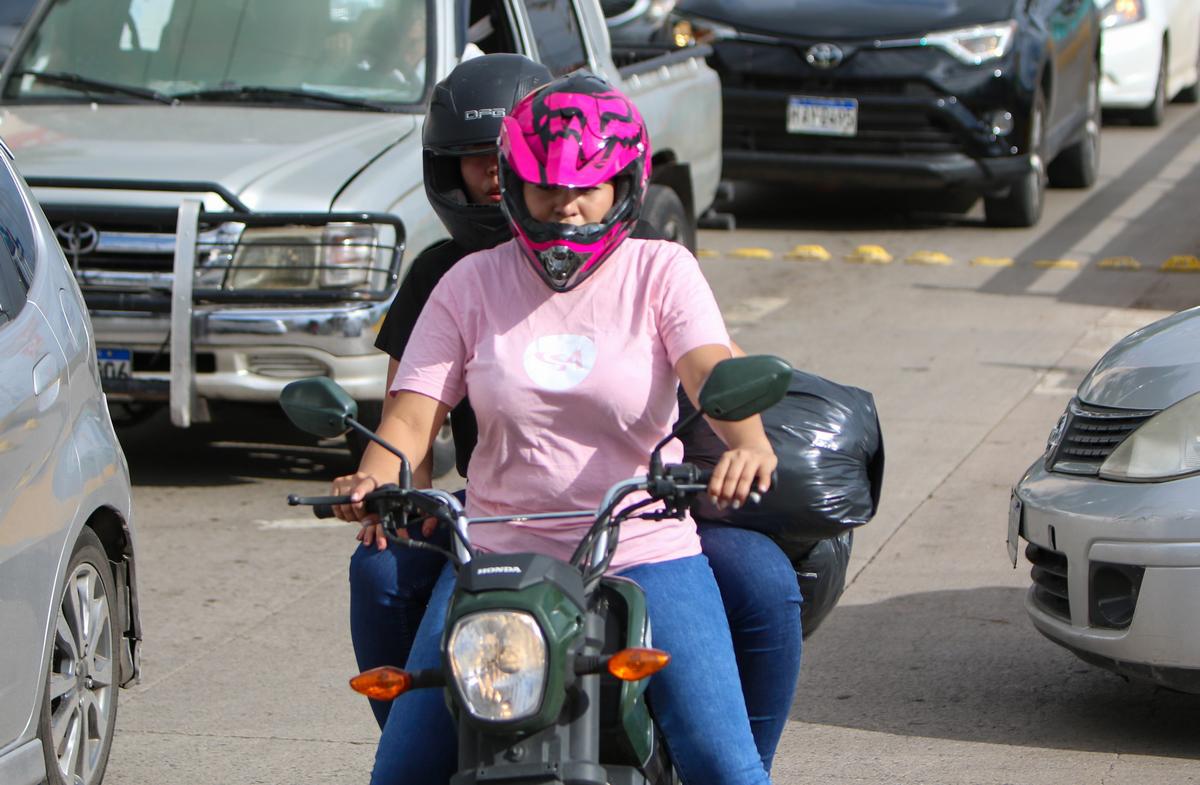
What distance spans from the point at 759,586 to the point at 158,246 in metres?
4.59

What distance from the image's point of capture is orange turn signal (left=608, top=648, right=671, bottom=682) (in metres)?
2.73

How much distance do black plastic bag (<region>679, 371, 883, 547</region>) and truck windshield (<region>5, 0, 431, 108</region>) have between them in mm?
4581

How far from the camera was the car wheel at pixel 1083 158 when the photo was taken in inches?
586

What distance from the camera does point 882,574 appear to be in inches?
261

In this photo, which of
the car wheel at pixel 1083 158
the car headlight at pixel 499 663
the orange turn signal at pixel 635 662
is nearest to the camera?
the car headlight at pixel 499 663

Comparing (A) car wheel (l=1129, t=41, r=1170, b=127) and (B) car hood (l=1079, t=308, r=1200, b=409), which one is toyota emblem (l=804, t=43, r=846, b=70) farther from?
(B) car hood (l=1079, t=308, r=1200, b=409)

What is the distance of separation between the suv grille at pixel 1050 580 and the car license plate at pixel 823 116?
25.3 ft

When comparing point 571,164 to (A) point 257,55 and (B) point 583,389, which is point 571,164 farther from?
(A) point 257,55

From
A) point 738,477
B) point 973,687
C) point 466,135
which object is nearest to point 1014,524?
point 973,687

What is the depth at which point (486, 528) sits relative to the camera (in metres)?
3.23

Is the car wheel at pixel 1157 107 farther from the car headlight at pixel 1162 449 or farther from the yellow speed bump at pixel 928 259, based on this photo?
the car headlight at pixel 1162 449

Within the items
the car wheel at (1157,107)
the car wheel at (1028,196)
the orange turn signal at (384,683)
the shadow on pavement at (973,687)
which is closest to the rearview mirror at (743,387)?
the orange turn signal at (384,683)

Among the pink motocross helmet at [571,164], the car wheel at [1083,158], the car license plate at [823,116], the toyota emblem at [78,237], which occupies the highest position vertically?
the pink motocross helmet at [571,164]

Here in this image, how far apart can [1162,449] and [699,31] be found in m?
8.72
